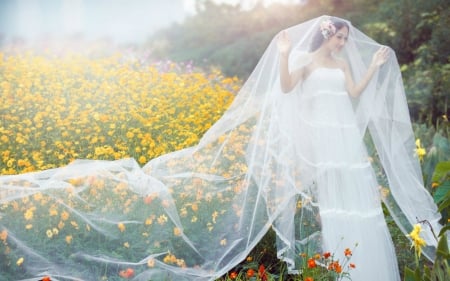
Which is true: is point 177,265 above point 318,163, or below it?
below

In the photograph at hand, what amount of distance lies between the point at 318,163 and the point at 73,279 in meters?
1.35

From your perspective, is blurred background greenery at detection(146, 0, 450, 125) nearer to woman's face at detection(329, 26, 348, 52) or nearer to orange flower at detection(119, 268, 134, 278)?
woman's face at detection(329, 26, 348, 52)

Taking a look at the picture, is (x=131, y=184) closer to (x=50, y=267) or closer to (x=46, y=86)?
(x=50, y=267)

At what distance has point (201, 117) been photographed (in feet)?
15.3

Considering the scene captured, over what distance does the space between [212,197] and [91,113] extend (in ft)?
6.52

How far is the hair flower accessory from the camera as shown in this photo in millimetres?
2928

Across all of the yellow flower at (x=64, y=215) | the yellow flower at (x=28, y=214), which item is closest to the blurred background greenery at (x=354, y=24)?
the yellow flower at (x=64, y=215)

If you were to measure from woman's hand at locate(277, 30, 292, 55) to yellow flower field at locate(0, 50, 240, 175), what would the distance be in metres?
1.29

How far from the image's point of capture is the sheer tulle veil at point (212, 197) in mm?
2709

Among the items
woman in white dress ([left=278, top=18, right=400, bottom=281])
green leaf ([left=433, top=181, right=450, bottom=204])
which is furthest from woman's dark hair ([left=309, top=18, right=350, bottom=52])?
green leaf ([left=433, top=181, right=450, bottom=204])

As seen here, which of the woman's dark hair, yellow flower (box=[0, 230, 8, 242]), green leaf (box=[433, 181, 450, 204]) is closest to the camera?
green leaf (box=[433, 181, 450, 204])

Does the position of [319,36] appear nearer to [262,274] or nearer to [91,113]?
[262,274]

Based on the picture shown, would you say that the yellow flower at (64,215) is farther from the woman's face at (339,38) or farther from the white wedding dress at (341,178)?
the woman's face at (339,38)

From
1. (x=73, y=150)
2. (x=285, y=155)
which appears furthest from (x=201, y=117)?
(x=285, y=155)
